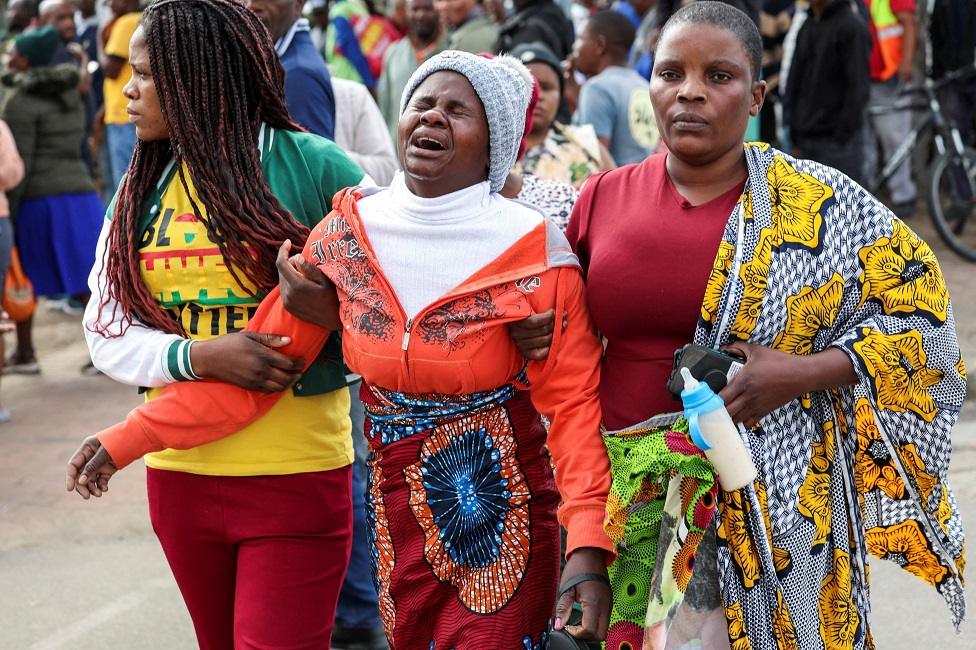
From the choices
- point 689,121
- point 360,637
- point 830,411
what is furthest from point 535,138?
point 830,411

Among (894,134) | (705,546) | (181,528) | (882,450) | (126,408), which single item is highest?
(882,450)

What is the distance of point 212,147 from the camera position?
294cm

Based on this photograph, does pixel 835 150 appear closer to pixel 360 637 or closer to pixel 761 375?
pixel 360 637

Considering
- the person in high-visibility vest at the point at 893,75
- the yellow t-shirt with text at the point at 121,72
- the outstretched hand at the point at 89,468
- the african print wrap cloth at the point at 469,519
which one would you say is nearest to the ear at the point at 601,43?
the yellow t-shirt with text at the point at 121,72

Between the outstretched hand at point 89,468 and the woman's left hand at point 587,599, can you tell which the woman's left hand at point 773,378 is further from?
the outstretched hand at point 89,468

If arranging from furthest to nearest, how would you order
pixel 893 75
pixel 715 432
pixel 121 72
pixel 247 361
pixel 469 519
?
pixel 893 75, pixel 121 72, pixel 247 361, pixel 469 519, pixel 715 432

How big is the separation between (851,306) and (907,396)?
216 millimetres

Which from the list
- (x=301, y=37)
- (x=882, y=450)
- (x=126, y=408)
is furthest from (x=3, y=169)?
(x=882, y=450)

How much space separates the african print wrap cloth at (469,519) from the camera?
2.68 m

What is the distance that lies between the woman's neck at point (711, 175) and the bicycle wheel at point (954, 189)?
25.2ft

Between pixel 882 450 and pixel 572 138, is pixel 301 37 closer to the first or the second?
pixel 572 138

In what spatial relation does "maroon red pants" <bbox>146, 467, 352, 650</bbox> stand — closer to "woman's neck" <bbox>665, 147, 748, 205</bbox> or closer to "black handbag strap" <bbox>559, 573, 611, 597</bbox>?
"black handbag strap" <bbox>559, 573, 611, 597</bbox>

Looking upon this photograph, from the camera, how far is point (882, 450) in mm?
2617

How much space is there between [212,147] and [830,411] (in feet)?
4.91
